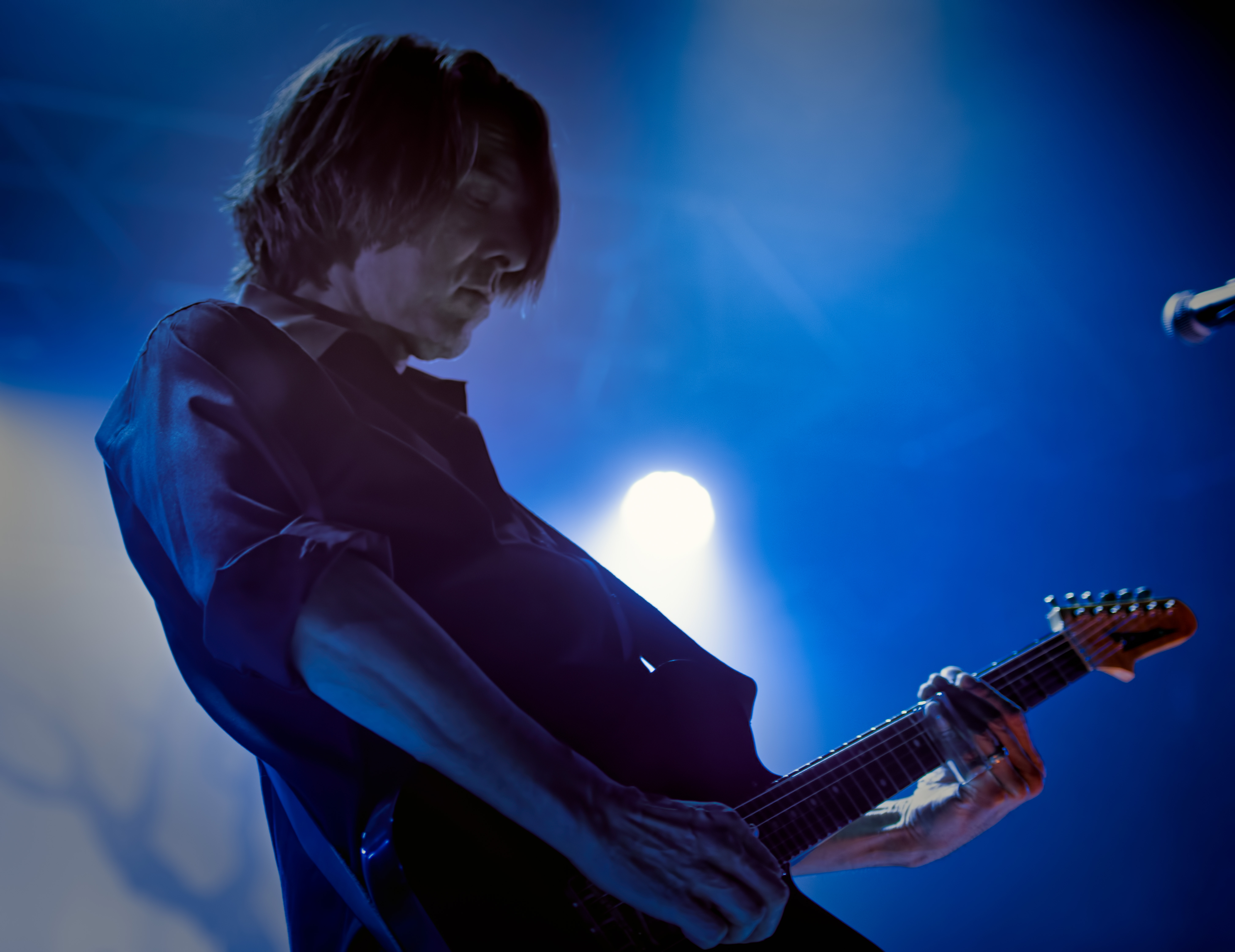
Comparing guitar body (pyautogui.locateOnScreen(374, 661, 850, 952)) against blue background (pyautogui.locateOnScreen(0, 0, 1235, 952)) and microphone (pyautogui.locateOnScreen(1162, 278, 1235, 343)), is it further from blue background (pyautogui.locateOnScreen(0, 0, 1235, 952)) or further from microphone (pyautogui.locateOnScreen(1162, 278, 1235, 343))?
blue background (pyautogui.locateOnScreen(0, 0, 1235, 952))

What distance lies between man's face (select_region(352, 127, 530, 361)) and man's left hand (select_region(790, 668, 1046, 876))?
128cm

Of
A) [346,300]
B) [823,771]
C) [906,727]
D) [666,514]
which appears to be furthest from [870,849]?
[666,514]

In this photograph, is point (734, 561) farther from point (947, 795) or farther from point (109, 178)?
point (109, 178)

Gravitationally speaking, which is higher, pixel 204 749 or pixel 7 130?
pixel 7 130

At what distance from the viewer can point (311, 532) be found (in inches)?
22.1

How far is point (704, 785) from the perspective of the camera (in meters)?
0.90

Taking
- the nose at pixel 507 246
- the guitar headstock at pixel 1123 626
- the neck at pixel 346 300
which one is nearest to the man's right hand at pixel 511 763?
the neck at pixel 346 300

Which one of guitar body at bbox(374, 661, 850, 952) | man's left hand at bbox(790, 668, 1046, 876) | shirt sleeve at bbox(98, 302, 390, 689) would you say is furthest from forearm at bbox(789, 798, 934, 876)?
shirt sleeve at bbox(98, 302, 390, 689)

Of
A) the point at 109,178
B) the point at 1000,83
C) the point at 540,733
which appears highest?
the point at 109,178

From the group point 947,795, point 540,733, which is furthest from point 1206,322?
point 540,733

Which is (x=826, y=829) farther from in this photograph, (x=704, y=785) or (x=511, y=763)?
(x=511, y=763)

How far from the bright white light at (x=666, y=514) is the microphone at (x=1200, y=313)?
7.01 feet

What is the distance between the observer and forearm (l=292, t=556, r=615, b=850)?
0.56m

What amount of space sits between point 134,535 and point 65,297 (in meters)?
2.60
